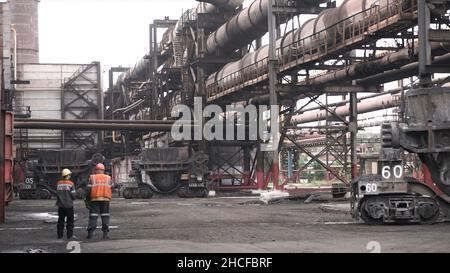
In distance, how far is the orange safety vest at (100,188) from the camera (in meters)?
13.5

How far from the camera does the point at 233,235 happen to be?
13273 millimetres

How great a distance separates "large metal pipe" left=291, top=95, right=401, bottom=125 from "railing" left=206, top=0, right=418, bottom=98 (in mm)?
9528

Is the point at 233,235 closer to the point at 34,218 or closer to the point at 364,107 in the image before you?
the point at 34,218

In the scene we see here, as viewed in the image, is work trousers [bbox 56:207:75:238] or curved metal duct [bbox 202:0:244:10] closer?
work trousers [bbox 56:207:75:238]

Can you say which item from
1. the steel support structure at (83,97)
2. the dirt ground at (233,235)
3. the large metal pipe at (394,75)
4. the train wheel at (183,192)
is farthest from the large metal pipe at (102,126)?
the dirt ground at (233,235)

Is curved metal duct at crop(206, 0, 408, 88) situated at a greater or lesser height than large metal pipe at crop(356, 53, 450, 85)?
greater

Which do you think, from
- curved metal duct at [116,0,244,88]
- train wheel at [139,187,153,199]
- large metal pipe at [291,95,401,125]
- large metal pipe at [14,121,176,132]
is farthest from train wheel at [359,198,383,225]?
large metal pipe at [14,121,176,132]

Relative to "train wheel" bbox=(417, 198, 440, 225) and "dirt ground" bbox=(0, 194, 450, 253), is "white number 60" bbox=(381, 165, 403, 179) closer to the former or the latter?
"train wheel" bbox=(417, 198, 440, 225)

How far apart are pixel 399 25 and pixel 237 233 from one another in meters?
11.1

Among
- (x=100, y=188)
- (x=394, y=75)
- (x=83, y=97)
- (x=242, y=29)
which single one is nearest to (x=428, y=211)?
(x=100, y=188)

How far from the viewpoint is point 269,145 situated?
3634 cm

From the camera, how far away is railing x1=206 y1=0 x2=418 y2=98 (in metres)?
21.7
